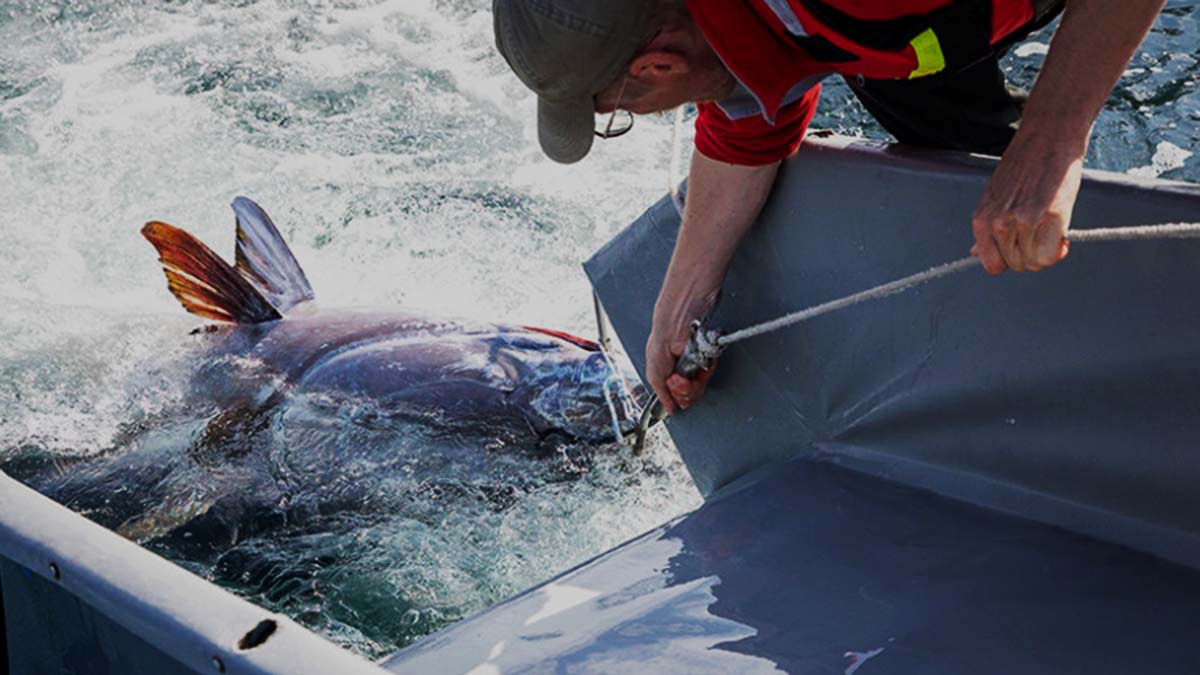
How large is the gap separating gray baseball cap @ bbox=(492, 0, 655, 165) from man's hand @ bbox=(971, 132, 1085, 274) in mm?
499

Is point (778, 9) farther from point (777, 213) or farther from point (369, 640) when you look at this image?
point (369, 640)

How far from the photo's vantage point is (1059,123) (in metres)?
1.53

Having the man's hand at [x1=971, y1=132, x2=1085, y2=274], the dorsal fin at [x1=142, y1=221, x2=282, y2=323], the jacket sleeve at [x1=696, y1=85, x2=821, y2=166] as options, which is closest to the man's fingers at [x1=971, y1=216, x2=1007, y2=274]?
the man's hand at [x1=971, y1=132, x2=1085, y2=274]

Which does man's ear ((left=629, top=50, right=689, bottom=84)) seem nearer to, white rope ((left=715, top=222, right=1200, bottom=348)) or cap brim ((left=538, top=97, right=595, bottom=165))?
cap brim ((left=538, top=97, right=595, bottom=165))

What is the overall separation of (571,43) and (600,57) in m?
0.04

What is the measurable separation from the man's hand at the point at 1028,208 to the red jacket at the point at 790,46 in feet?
1.00

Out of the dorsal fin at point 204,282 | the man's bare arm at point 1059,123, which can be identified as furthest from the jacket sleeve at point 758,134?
the dorsal fin at point 204,282

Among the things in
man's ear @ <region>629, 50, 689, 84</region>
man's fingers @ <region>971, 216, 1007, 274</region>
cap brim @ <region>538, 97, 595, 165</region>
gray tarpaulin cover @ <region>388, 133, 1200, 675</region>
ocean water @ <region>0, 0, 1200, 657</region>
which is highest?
man's ear @ <region>629, 50, 689, 84</region>

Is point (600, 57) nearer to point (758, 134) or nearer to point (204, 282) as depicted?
point (758, 134)

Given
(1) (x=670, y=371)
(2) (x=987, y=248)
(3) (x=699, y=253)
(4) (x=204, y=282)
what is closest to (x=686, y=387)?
(1) (x=670, y=371)

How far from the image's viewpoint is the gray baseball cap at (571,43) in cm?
169

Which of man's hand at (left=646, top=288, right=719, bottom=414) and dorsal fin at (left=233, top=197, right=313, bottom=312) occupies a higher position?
man's hand at (left=646, top=288, right=719, bottom=414)

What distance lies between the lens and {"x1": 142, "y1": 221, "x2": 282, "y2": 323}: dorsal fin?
3.35 meters

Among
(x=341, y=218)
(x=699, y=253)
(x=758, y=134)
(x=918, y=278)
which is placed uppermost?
(x=758, y=134)
